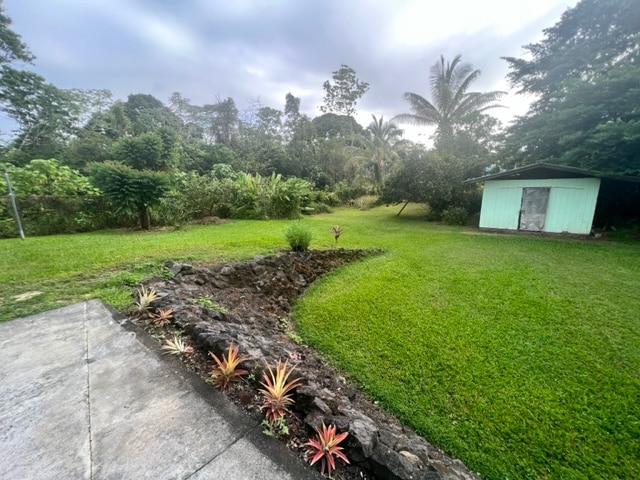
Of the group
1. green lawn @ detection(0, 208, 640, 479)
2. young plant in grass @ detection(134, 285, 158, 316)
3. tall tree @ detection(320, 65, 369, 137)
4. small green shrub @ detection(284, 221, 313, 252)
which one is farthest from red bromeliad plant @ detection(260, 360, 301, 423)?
tall tree @ detection(320, 65, 369, 137)

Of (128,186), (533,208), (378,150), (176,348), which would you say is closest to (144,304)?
(176,348)

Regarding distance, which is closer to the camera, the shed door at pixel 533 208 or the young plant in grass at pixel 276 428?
the young plant in grass at pixel 276 428

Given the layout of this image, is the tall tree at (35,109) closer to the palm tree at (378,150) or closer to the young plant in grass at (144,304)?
the palm tree at (378,150)

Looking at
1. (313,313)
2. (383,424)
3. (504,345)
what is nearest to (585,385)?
(504,345)

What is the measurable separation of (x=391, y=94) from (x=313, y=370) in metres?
21.9

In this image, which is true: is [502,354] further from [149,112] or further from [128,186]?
[149,112]

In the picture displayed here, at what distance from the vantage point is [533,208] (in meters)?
9.01

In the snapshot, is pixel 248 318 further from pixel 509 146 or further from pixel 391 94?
pixel 391 94

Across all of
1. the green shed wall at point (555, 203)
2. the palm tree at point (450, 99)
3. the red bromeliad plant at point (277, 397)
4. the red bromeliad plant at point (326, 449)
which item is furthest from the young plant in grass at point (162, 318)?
the palm tree at point (450, 99)

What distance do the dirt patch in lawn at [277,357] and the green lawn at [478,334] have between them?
0.80 ft

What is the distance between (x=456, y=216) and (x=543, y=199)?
10.4 ft

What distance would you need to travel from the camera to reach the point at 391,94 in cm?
1956

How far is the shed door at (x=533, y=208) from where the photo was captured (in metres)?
8.78

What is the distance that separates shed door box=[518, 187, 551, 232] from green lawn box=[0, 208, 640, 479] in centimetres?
302
